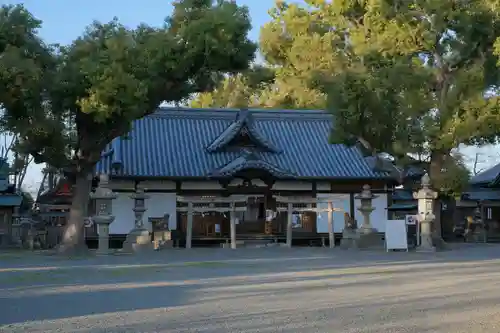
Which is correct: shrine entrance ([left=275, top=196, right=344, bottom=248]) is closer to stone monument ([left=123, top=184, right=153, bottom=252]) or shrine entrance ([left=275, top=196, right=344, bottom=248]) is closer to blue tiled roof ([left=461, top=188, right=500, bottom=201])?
stone monument ([left=123, top=184, right=153, bottom=252])

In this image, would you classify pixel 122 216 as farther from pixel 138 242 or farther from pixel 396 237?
pixel 396 237

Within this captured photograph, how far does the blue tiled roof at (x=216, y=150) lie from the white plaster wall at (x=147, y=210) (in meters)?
1.23

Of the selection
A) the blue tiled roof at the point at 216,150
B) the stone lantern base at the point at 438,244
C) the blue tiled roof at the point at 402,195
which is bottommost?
the stone lantern base at the point at 438,244

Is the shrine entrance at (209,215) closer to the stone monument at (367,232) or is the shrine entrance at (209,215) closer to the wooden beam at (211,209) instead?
the wooden beam at (211,209)


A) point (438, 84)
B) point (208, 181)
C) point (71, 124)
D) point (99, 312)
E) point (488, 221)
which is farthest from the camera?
point (488, 221)

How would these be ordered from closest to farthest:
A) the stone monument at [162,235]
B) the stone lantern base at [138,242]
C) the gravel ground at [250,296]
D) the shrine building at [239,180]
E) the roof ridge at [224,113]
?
the gravel ground at [250,296], the stone lantern base at [138,242], the stone monument at [162,235], the shrine building at [239,180], the roof ridge at [224,113]

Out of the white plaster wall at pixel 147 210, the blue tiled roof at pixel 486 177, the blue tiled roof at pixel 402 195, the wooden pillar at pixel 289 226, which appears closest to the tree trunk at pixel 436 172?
the wooden pillar at pixel 289 226

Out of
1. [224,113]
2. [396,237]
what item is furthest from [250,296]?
[224,113]

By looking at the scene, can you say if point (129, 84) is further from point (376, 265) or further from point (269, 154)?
point (269, 154)

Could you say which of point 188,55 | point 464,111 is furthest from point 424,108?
point 188,55

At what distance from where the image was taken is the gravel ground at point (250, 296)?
22.4 ft

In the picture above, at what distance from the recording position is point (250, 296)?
9.02m

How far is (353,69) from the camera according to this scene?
2016 centimetres

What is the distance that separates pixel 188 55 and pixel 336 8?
8245 mm
